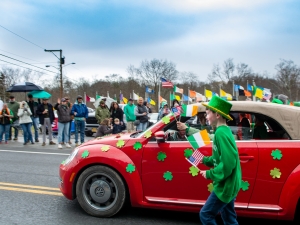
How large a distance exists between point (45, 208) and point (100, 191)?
3.32 feet

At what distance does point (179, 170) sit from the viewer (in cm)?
427

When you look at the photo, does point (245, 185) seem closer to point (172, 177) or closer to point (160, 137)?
point (172, 177)

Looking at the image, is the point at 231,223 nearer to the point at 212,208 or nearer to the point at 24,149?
the point at 212,208

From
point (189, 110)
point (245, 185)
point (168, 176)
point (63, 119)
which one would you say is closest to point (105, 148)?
point (168, 176)

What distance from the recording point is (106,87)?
68.1m

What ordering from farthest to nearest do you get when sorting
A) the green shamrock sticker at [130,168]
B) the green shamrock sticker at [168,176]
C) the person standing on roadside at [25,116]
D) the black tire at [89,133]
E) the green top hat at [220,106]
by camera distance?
the black tire at [89,133], the person standing on roadside at [25,116], the green shamrock sticker at [130,168], the green shamrock sticker at [168,176], the green top hat at [220,106]

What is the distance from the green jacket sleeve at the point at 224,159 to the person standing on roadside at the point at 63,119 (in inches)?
352

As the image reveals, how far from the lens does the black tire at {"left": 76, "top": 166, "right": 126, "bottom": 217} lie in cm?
450

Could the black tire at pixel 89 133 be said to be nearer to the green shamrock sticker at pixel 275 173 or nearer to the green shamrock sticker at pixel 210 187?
the green shamrock sticker at pixel 210 187

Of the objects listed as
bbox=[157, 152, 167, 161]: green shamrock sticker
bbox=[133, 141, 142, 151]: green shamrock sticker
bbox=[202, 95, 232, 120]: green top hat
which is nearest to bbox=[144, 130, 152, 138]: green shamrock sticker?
bbox=[133, 141, 142, 151]: green shamrock sticker

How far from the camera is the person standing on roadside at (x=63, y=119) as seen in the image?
447 inches

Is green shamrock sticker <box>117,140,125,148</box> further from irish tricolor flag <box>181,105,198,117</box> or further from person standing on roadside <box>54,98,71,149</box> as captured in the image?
person standing on roadside <box>54,98,71,149</box>

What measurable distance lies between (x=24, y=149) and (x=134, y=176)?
26.4ft

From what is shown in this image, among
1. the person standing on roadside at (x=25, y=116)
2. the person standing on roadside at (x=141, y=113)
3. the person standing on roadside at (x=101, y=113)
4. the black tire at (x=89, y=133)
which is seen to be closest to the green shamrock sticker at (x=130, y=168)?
the person standing on roadside at (x=101, y=113)
